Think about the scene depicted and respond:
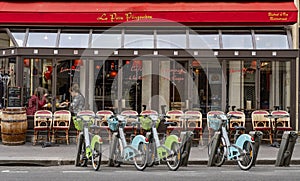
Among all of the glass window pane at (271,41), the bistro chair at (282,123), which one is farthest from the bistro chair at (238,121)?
the glass window pane at (271,41)

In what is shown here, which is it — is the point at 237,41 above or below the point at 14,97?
above

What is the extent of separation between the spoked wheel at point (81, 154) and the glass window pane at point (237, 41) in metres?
6.41

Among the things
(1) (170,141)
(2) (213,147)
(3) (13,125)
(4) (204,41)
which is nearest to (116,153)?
(1) (170,141)

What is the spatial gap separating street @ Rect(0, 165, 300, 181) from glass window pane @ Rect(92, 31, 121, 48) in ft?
18.0

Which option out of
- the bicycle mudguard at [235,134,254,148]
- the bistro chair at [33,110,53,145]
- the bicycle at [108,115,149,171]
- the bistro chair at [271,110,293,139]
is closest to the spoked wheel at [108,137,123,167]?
the bicycle at [108,115,149,171]

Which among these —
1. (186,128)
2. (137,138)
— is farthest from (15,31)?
(137,138)

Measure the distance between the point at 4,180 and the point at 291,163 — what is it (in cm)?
660

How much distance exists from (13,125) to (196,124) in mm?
5428

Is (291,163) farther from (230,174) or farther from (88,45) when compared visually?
(88,45)

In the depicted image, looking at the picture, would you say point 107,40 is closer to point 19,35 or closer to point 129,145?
point 19,35

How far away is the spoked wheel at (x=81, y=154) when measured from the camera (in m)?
10.2

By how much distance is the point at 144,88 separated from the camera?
15.2 meters

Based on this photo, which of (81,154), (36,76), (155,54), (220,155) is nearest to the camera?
(81,154)

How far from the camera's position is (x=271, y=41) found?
48.7 ft
